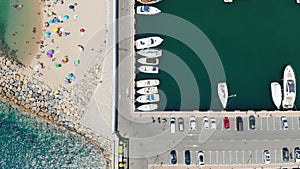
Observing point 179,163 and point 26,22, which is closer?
point 179,163

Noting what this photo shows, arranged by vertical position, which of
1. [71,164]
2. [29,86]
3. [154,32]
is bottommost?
[71,164]

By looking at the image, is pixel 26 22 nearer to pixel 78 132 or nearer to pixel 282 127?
pixel 78 132

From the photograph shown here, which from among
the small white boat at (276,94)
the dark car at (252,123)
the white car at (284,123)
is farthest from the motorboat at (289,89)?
the dark car at (252,123)

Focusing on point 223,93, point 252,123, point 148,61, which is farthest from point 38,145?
point 252,123

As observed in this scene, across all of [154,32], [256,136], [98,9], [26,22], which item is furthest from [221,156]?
[26,22]

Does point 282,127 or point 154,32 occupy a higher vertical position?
point 154,32

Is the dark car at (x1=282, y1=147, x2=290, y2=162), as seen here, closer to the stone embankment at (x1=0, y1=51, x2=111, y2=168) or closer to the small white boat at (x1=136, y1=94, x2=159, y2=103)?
the small white boat at (x1=136, y1=94, x2=159, y2=103)

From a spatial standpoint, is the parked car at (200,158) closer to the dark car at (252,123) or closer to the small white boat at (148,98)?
the dark car at (252,123)
